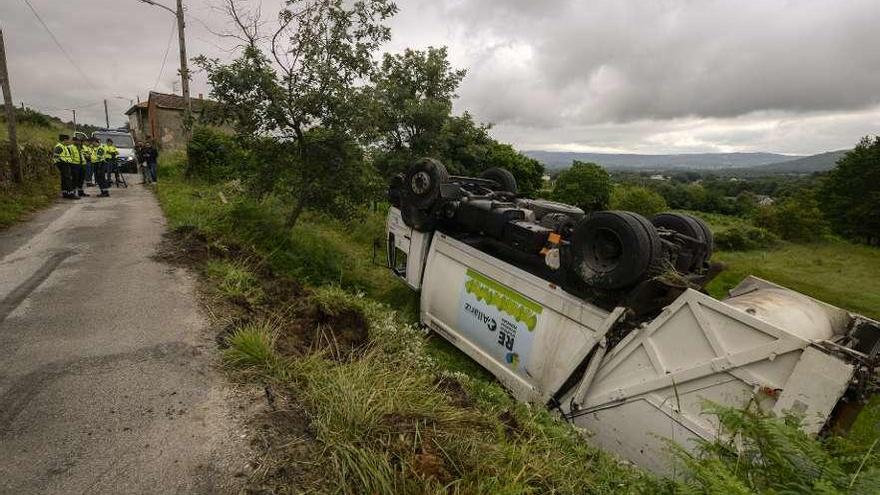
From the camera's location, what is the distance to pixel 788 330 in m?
3.49

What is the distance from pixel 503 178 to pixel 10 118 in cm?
985

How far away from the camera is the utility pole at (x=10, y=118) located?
8805mm

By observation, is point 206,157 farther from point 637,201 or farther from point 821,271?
point 637,201

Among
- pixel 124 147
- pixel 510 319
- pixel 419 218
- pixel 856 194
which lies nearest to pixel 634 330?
pixel 510 319

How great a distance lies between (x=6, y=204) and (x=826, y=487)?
10836mm

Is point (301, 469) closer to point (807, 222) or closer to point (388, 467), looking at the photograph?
point (388, 467)

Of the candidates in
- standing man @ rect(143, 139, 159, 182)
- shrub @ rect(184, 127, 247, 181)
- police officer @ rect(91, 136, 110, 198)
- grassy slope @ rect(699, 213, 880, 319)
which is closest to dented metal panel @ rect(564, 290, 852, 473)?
grassy slope @ rect(699, 213, 880, 319)

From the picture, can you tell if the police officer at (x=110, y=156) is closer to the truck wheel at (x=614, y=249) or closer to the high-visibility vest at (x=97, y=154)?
the high-visibility vest at (x=97, y=154)

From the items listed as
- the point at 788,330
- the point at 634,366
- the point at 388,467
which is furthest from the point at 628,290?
the point at 388,467

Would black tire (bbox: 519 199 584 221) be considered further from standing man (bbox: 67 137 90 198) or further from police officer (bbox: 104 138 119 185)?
police officer (bbox: 104 138 119 185)

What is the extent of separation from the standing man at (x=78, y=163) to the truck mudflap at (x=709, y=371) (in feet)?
35.2

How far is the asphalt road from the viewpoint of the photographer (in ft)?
7.54

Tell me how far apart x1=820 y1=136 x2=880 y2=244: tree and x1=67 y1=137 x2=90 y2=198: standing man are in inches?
1464

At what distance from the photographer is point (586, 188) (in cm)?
3247
